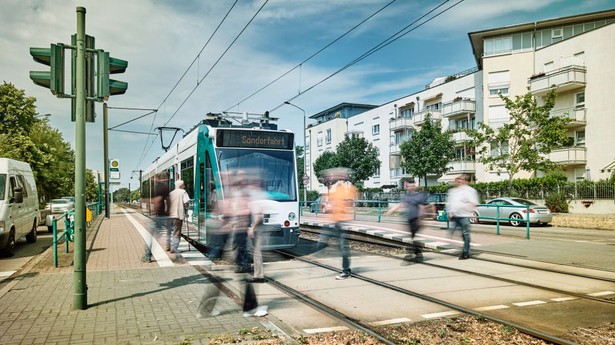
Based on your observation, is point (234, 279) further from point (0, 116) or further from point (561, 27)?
point (561, 27)

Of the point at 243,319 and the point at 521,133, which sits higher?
the point at 521,133

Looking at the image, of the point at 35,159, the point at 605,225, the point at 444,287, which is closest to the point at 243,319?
the point at 444,287

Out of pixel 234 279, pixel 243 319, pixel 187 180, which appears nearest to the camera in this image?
pixel 243 319

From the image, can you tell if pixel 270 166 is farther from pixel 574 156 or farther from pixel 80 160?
pixel 574 156

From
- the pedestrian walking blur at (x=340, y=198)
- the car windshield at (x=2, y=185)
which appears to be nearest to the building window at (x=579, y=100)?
the pedestrian walking blur at (x=340, y=198)

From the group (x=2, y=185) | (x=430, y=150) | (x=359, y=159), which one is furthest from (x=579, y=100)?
(x=2, y=185)

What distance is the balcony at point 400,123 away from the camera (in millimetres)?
58188

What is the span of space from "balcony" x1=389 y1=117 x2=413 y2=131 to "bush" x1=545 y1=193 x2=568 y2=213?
28.3 metres

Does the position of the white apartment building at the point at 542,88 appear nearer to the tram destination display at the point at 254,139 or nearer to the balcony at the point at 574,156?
the balcony at the point at 574,156

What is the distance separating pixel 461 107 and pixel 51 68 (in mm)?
45512

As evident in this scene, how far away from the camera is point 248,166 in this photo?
11.4m

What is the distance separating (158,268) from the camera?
9.93 meters

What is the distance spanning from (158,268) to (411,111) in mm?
53012

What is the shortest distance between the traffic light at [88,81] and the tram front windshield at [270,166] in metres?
4.61
